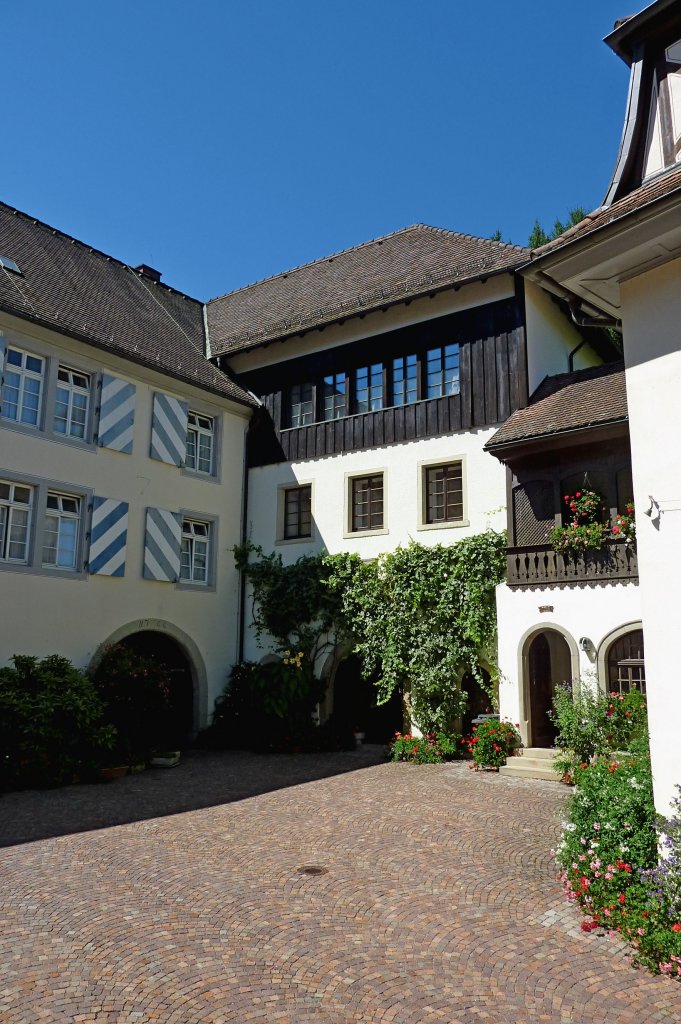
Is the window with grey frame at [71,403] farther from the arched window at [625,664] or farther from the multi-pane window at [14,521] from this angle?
the arched window at [625,664]

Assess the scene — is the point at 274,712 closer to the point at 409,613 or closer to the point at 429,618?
the point at 409,613

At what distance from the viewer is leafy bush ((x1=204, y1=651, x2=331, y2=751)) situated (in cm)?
1575

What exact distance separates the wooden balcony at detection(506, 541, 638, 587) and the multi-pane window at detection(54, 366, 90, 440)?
28.7ft

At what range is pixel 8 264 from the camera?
52.5ft

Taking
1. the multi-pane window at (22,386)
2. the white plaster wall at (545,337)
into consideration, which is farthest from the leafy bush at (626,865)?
the multi-pane window at (22,386)

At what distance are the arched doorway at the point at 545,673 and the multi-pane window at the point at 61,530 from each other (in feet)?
29.4

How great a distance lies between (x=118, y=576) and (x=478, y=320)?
9079mm

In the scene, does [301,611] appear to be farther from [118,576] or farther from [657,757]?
[657,757]

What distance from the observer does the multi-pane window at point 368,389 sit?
1736 cm

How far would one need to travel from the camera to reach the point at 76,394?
606 inches

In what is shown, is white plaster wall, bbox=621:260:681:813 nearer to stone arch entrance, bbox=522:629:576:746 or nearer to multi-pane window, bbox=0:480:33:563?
stone arch entrance, bbox=522:629:576:746

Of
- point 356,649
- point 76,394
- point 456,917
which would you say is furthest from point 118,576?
point 456,917

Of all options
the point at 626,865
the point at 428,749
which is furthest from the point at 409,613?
the point at 626,865

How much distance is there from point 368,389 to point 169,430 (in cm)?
455
